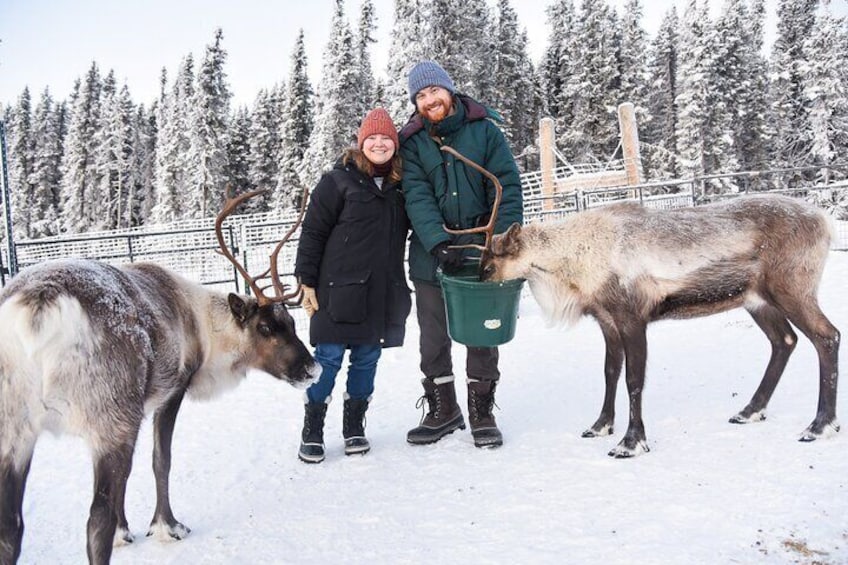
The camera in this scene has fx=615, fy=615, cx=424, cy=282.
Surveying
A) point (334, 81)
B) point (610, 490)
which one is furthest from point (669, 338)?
point (334, 81)

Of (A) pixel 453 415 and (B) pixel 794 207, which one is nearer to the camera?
(B) pixel 794 207

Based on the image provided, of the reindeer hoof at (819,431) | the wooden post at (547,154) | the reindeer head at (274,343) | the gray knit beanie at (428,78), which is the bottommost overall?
A: the reindeer hoof at (819,431)

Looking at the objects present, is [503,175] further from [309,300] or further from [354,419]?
[354,419]

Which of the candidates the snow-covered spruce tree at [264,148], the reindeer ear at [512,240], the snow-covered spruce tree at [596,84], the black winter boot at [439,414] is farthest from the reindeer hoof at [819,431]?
the snow-covered spruce tree at [264,148]

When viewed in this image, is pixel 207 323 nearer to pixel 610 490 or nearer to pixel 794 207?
pixel 610 490

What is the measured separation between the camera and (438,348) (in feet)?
14.2

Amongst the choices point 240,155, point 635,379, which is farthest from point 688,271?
point 240,155

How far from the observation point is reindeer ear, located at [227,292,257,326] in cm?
357

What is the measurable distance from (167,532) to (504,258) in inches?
102

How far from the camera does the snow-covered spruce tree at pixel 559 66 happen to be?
3319 centimetres

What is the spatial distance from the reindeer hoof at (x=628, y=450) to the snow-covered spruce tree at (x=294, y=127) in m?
30.4

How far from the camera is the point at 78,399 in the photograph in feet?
7.52

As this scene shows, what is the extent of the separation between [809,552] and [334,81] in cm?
2718

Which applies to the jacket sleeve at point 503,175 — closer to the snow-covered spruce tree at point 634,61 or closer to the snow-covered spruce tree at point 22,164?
the snow-covered spruce tree at point 634,61
